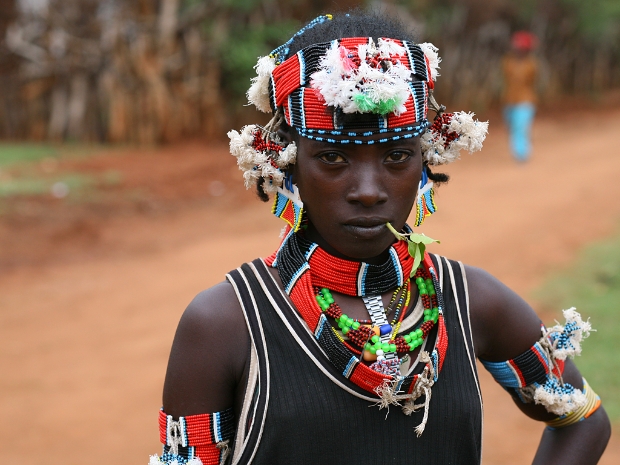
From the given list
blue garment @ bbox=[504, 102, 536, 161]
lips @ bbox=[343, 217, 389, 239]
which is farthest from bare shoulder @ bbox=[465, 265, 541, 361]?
blue garment @ bbox=[504, 102, 536, 161]

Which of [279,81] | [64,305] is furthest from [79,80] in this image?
[279,81]

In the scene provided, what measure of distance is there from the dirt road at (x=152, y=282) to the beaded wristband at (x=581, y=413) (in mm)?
2181

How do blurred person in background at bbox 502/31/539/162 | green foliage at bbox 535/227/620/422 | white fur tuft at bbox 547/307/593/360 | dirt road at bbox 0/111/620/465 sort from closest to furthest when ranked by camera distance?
white fur tuft at bbox 547/307/593/360 → dirt road at bbox 0/111/620/465 → green foliage at bbox 535/227/620/422 → blurred person in background at bbox 502/31/539/162

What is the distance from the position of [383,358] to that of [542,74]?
19.8 m

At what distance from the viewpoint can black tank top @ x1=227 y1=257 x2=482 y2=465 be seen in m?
1.78

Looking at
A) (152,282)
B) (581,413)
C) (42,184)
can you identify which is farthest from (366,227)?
(42,184)

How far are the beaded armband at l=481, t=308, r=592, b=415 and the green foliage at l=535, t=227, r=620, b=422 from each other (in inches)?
106

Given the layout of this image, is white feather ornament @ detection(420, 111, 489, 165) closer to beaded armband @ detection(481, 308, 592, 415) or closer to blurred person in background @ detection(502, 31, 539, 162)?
beaded armband @ detection(481, 308, 592, 415)

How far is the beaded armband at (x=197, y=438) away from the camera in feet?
5.95

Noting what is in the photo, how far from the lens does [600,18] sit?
1900cm

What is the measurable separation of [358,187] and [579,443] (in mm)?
1069

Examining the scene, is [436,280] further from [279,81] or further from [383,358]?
[279,81]

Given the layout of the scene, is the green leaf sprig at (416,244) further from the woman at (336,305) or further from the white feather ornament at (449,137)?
the white feather ornament at (449,137)

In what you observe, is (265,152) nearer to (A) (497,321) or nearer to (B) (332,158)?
(B) (332,158)
